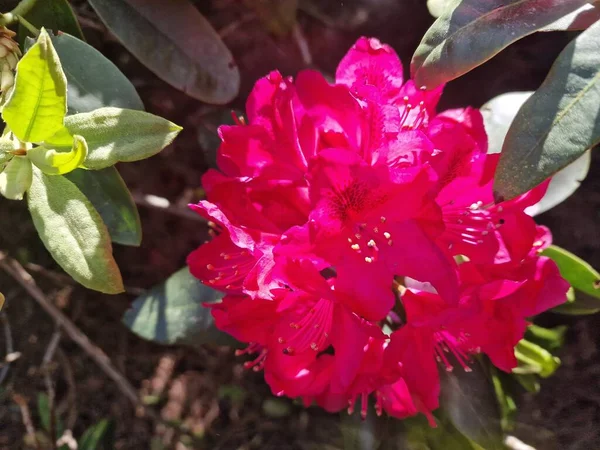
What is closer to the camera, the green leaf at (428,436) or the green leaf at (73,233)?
the green leaf at (73,233)

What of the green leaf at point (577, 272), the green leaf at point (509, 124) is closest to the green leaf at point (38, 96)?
the green leaf at point (509, 124)

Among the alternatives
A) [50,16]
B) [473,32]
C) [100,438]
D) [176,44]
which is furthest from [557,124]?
[100,438]

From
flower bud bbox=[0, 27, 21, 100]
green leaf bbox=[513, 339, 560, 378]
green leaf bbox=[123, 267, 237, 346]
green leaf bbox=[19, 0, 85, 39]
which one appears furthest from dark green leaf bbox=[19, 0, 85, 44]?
green leaf bbox=[513, 339, 560, 378]

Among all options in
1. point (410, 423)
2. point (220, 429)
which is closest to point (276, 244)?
point (410, 423)

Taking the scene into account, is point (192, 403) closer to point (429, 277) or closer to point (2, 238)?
point (2, 238)

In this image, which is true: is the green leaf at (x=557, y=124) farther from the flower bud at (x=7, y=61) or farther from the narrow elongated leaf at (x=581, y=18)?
the flower bud at (x=7, y=61)
